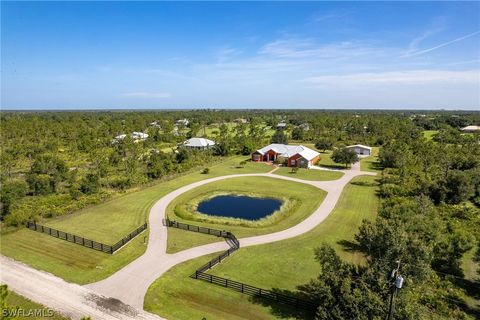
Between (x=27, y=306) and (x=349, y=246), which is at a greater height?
(x=349, y=246)

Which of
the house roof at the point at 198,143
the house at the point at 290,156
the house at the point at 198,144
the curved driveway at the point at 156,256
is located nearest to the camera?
the curved driveway at the point at 156,256

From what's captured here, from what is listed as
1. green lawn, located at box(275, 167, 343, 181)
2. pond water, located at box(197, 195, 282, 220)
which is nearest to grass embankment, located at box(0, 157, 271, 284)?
pond water, located at box(197, 195, 282, 220)

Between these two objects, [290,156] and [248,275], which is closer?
[248,275]

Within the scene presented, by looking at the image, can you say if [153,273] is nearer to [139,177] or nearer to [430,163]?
[139,177]

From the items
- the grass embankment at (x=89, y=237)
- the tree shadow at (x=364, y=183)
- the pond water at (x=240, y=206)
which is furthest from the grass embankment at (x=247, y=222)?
the tree shadow at (x=364, y=183)

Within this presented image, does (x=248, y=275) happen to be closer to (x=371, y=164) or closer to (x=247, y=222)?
(x=247, y=222)

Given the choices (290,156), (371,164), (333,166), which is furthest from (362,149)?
(290,156)

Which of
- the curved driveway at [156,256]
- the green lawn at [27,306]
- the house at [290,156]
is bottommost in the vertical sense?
the green lawn at [27,306]

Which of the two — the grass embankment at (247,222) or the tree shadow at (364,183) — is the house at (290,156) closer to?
the grass embankment at (247,222)
